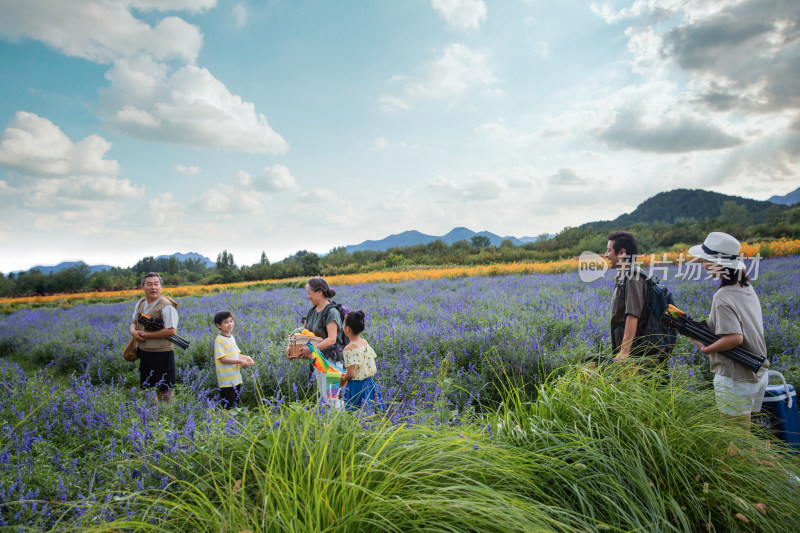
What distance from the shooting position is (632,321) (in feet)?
11.5

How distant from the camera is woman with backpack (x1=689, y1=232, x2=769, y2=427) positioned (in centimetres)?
301

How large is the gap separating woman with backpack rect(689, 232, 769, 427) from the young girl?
2.84 meters

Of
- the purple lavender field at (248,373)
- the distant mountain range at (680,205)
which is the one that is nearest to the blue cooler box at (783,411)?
the purple lavender field at (248,373)

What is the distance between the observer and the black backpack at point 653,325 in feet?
11.6

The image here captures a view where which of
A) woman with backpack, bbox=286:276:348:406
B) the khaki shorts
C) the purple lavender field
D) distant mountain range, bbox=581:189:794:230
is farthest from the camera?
distant mountain range, bbox=581:189:794:230

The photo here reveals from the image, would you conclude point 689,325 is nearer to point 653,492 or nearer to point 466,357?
point 653,492

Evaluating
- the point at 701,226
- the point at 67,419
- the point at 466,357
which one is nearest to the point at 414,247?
the point at 701,226

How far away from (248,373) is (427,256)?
3295 centimetres

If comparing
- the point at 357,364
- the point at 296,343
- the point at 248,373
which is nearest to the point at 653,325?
the point at 357,364

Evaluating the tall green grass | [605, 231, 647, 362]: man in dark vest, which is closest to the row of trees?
[605, 231, 647, 362]: man in dark vest

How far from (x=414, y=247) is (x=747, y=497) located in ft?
132

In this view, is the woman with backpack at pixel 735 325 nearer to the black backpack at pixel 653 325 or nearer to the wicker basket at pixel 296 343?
the black backpack at pixel 653 325

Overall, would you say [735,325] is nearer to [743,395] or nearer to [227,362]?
[743,395]

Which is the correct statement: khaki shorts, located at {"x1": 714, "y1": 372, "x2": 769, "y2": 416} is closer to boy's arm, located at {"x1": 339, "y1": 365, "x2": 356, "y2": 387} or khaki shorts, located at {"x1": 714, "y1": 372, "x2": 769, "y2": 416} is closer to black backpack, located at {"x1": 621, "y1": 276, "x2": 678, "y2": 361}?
black backpack, located at {"x1": 621, "y1": 276, "x2": 678, "y2": 361}
